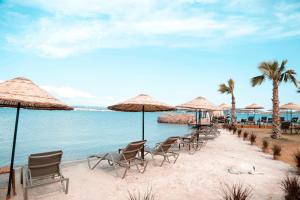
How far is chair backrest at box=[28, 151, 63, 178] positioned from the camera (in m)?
4.52

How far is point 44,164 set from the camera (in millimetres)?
4676

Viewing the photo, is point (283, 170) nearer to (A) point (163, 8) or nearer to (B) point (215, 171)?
(B) point (215, 171)

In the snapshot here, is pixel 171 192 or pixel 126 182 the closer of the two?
pixel 171 192

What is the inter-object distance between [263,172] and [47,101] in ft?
19.5

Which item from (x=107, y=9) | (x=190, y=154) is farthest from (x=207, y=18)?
(x=190, y=154)

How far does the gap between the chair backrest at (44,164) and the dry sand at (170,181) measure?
43 centimetres

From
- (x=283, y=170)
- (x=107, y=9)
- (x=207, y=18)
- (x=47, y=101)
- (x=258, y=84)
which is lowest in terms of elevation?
(x=283, y=170)

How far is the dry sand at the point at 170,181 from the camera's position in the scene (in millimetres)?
4758

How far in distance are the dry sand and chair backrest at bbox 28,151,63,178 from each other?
426 millimetres

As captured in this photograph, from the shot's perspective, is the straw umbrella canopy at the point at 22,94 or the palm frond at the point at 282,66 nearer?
the straw umbrella canopy at the point at 22,94

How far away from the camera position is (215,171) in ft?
22.0

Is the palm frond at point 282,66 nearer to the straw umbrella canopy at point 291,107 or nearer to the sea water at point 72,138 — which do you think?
the straw umbrella canopy at point 291,107

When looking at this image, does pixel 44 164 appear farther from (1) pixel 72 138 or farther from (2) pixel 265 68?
(1) pixel 72 138

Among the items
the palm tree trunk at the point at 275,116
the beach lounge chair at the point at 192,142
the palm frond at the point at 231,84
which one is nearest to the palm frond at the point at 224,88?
the palm frond at the point at 231,84
